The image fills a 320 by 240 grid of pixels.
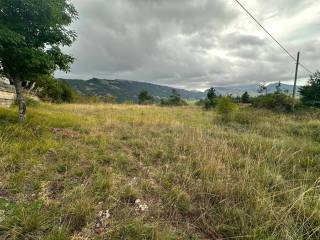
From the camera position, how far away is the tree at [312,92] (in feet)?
92.2

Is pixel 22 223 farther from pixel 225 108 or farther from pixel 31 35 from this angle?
pixel 225 108

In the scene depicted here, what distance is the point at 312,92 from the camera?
1149 inches

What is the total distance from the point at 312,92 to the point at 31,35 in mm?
31979

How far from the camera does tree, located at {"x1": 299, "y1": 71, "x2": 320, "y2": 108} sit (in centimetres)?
2809

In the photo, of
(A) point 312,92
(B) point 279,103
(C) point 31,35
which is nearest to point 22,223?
(C) point 31,35

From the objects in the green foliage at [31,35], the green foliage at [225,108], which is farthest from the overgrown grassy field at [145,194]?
the green foliage at [225,108]

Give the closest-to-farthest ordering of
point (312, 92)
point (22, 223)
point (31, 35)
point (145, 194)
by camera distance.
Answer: point (22, 223), point (145, 194), point (31, 35), point (312, 92)

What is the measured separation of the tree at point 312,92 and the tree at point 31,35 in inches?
1147

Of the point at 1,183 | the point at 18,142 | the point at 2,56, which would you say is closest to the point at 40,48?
the point at 2,56

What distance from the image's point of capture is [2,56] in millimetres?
5859

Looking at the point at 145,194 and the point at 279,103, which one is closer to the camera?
the point at 145,194

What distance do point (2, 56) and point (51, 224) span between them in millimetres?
5013

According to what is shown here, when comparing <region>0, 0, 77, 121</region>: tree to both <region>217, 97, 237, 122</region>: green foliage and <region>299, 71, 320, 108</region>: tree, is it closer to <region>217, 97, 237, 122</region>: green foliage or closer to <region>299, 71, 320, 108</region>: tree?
<region>217, 97, 237, 122</region>: green foliage

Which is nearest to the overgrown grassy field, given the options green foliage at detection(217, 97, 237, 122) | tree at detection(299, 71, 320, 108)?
green foliage at detection(217, 97, 237, 122)
